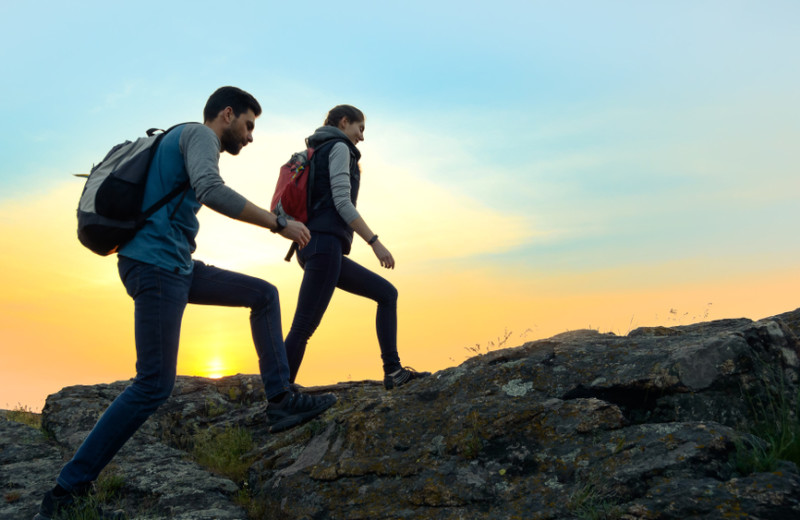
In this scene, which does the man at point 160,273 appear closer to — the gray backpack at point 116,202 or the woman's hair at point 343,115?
the gray backpack at point 116,202

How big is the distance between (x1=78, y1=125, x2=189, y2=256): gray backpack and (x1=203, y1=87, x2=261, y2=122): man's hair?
1.73 feet

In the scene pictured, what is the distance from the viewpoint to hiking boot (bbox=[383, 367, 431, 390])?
675 cm

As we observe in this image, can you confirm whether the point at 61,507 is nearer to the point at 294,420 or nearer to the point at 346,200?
the point at 294,420

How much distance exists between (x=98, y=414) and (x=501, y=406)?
4.66m

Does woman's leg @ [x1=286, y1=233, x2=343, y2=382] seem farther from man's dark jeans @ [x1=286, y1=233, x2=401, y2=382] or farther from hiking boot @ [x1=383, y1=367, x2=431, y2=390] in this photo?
hiking boot @ [x1=383, y1=367, x2=431, y2=390]

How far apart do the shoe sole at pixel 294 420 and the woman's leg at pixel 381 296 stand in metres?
0.97

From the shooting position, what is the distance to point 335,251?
21.5 feet

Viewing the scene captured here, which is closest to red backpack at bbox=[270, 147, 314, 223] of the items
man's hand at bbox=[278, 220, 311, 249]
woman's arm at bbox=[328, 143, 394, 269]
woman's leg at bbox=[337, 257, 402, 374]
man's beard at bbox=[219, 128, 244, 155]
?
woman's arm at bbox=[328, 143, 394, 269]

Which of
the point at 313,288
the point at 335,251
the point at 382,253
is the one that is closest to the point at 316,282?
the point at 313,288

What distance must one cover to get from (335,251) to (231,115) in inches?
75.7

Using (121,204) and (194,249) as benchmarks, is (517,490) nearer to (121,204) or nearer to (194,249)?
(194,249)

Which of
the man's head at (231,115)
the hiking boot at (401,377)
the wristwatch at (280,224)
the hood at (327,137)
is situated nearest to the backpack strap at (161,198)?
the man's head at (231,115)

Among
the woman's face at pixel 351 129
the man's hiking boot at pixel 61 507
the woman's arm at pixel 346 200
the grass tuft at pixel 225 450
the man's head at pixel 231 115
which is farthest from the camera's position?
the woman's face at pixel 351 129

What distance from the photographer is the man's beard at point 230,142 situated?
5125 millimetres
